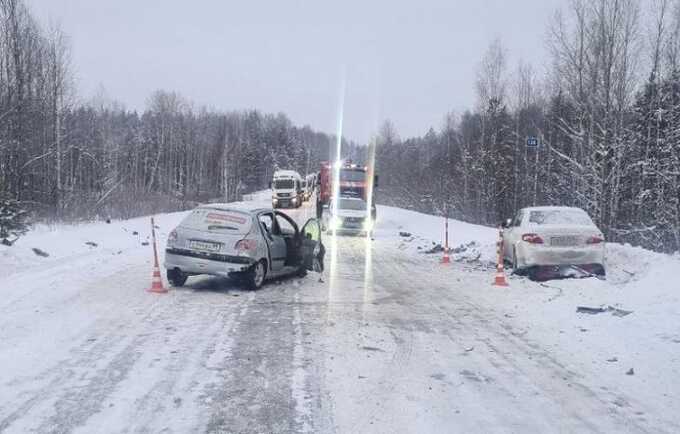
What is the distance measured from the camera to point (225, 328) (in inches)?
304

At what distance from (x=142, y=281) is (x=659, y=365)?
31.0 feet

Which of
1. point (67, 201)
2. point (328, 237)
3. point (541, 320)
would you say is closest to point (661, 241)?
point (328, 237)

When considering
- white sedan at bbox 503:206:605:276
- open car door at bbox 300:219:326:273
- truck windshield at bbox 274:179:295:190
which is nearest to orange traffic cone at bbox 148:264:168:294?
open car door at bbox 300:219:326:273

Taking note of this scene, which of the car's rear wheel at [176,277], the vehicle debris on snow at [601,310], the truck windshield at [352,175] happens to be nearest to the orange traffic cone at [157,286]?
A: the car's rear wheel at [176,277]

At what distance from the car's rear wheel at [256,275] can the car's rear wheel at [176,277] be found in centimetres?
145

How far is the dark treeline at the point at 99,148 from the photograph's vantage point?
28.4 meters

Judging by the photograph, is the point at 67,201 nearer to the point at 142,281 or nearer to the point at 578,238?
the point at 142,281

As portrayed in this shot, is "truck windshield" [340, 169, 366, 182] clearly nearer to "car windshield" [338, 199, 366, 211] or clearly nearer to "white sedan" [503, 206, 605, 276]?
"car windshield" [338, 199, 366, 211]

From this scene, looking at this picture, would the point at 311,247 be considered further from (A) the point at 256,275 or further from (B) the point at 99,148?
(B) the point at 99,148

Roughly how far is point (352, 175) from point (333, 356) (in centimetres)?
2580

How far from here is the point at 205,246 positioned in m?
Result: 10.6

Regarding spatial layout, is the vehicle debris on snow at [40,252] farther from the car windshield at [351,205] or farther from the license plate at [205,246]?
the car windshield at [351,205]

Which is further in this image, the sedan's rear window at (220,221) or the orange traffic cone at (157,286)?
the sedan's rear window at (220,221)

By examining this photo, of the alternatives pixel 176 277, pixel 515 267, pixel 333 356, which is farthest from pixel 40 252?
pixel 515 267
